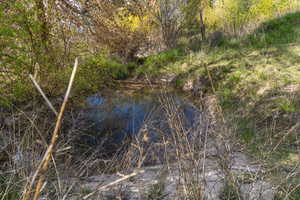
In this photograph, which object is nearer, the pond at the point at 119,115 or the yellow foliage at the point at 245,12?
the pond at the point at 119,115

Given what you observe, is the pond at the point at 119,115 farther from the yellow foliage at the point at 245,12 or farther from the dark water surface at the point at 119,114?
the yellow foliage at the point at 245,12

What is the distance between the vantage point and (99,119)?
5.75 metres

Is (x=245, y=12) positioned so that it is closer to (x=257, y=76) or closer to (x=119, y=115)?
(x=257, y=76)

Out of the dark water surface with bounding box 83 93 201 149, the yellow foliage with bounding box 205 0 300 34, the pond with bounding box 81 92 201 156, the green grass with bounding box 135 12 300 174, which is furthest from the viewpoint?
the yellow foliage with bounding box 205 0 300 34

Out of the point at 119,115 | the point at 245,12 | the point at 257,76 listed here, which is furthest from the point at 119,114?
the point at 245,12

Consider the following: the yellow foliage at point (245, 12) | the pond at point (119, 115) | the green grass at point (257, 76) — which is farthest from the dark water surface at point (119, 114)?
the yellow foliage at point (245, 12)

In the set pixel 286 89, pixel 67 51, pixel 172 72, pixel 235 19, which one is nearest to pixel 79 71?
pixel 67 51

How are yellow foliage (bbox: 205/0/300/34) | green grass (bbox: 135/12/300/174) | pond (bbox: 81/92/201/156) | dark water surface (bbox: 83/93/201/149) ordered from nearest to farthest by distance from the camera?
green grass (bbox: 135/12/300/174), pond (bbox: 81/92/201/156), dark water surface (bbox: 83/93/201/149), yellow foliage (bbox: 205/0/300/34)

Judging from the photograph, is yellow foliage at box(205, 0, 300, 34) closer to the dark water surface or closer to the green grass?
the green grass

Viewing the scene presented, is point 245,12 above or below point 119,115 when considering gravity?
above

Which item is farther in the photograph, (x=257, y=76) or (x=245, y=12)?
(x=245, y=12)

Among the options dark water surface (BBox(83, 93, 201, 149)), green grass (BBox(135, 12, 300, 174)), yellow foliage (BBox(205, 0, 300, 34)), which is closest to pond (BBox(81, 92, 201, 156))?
dark water surface (BBox(83, 93, 201, 149))

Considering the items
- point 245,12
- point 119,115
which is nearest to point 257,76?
point 119,115

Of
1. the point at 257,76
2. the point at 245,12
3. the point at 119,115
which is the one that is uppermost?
the point at 245,12
